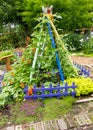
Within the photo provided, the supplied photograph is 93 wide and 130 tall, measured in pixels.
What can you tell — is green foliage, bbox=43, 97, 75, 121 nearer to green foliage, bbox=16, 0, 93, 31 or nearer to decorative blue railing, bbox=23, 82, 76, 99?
decorative blue railing, bbox=23, 82, 76, 99

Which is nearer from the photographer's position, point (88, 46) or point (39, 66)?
point (39, 66)

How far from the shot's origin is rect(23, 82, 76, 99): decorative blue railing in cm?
407

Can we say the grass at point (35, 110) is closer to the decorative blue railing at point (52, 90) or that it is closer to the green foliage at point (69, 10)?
the decorative blue railing at point (52, 90)

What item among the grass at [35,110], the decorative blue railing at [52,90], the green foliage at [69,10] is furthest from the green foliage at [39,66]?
the green foliage at [69,10]

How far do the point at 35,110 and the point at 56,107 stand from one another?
390mm

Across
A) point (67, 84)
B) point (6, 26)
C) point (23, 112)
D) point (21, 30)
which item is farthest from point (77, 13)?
point (23, 112)

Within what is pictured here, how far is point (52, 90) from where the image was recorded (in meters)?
4.13

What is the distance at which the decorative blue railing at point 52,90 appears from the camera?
4.07 m

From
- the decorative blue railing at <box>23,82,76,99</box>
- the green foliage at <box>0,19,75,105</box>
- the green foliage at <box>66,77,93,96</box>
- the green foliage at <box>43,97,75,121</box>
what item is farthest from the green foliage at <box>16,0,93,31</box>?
the green foliage at <box>43,97,75,121</box>

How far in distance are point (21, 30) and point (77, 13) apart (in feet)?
13.8

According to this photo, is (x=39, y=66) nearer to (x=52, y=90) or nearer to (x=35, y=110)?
(x=52, y=90)

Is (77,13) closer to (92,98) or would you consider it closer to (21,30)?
(21,30)

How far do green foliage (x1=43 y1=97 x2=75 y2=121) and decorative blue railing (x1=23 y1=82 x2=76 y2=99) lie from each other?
0.11 meters

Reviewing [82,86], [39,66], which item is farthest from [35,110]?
[39,66]
